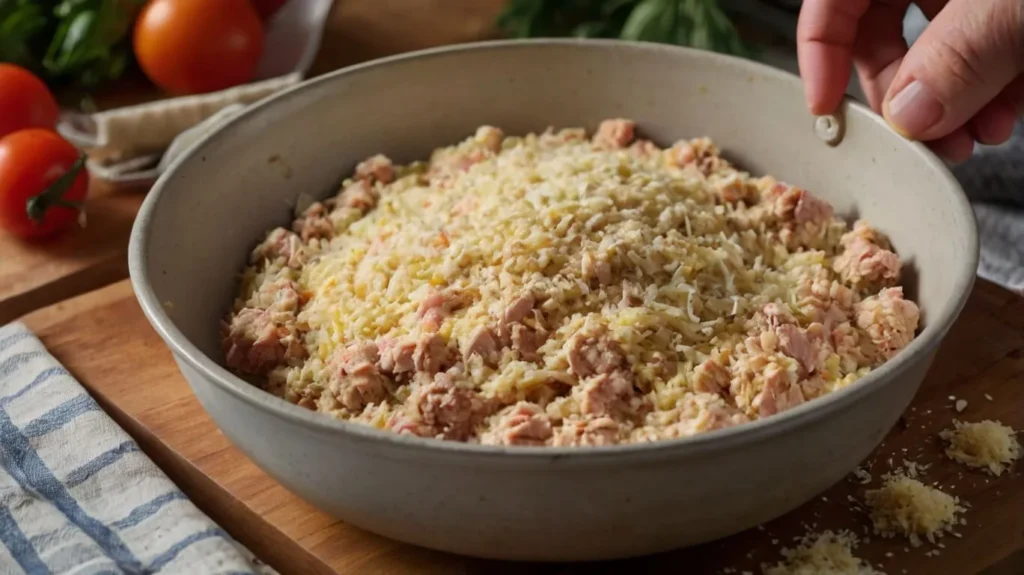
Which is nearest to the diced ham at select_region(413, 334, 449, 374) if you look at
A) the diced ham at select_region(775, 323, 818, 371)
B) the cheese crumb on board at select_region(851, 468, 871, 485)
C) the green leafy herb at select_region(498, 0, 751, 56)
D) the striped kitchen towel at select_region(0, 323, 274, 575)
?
the striped kitchen towel at select_region(0, 323, 274, 575)

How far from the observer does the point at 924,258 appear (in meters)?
1.53

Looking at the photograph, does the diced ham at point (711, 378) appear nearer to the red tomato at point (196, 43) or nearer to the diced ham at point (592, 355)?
the diced ham at point (592, 355)

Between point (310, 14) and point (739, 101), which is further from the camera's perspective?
point (310, 14)

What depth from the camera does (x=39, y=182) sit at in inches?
76.4

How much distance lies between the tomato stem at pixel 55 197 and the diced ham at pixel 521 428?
3.71ft

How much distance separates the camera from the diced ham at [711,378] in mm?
1263

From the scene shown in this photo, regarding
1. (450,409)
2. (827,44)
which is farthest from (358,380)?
(827,44)

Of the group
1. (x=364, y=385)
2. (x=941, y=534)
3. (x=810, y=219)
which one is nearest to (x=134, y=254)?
(x=364, y=385)

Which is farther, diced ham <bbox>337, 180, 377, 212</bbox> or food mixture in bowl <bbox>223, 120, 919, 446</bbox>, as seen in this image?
diced ham <bbox>337, 180, 377, 212</bbox>

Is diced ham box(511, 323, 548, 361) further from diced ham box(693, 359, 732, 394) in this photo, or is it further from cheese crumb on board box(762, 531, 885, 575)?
cheese crumb on board box(762, 531, 885, 575)

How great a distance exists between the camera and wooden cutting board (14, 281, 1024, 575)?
50.3 inches

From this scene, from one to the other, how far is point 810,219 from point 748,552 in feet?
1.89

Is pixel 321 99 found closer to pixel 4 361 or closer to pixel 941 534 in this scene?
pixel 4 361

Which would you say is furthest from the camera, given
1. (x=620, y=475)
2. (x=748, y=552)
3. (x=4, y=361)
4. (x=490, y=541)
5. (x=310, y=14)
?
(x=310, y=14)
